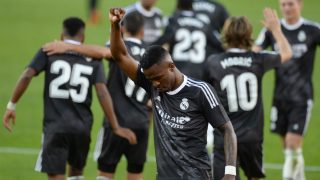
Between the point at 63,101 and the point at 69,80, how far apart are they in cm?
27

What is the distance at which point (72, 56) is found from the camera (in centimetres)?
1035

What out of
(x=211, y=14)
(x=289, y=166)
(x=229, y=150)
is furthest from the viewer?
(x=211, y=14)

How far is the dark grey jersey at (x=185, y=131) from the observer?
8219mm

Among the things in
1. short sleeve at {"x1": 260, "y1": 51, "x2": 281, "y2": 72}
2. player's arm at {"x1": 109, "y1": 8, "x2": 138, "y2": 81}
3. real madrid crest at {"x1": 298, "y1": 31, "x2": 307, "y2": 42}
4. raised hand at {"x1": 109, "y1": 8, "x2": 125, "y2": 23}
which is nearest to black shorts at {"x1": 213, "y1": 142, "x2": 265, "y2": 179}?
short sleeve at {"x1": 260, "y1": 51, "x2": 281, "y2": 72}

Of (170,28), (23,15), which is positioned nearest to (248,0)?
(23,15)

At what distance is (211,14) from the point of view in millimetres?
16016

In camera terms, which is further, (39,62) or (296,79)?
(296,79)

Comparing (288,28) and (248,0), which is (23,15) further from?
(288,28)

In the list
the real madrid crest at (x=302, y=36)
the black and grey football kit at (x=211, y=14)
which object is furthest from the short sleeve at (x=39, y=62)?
the black and grey football kit at (x=211, y=14)

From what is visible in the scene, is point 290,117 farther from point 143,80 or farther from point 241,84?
point 143,80

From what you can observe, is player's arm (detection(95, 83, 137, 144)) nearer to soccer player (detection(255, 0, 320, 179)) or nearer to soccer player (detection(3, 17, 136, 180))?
soccer player (detection(3, 17, 136, 180))

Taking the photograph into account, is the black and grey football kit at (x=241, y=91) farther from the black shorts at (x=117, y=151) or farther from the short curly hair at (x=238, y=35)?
the black shorts at (x=117, y=151)

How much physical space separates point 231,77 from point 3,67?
1409 centimetres

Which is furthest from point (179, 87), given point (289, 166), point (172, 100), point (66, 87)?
point (289, 166)
